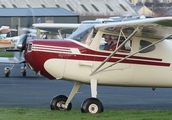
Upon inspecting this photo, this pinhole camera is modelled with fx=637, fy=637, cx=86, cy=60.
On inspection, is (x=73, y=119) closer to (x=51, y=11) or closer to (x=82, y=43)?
(x=82, y=43)

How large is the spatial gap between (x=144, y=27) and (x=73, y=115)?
2.28 m

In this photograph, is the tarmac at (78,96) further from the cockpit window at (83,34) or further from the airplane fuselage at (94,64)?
the cockpit window at (83,34)

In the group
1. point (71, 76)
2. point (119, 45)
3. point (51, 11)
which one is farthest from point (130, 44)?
point (51, 11)

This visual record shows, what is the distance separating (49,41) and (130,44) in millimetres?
1728

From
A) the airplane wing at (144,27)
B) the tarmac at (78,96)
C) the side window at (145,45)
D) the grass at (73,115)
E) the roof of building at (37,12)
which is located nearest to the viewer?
the grass at (73,115)

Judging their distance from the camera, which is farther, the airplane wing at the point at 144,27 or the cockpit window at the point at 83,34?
the cockpit window at the point at 83,34

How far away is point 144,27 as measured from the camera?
12.8 m

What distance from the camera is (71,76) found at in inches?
511

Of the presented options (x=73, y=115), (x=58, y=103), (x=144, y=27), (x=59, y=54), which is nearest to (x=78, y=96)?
(x=58, y=103)

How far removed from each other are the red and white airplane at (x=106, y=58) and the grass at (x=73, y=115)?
373 mm

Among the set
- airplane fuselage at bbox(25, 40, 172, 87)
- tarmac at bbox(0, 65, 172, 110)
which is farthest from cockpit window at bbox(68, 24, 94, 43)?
tarmac at bbox(0, 65, 172, 110)

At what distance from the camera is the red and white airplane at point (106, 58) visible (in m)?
12.8

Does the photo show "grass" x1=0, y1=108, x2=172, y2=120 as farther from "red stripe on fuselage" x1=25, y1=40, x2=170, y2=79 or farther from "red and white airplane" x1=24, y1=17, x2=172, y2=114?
"red stripe on fuselage" x1=25, y1=40, x2=170, y2=79

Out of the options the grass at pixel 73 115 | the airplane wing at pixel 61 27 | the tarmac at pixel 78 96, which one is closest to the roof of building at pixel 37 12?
the tarmac at pixel 78 96
